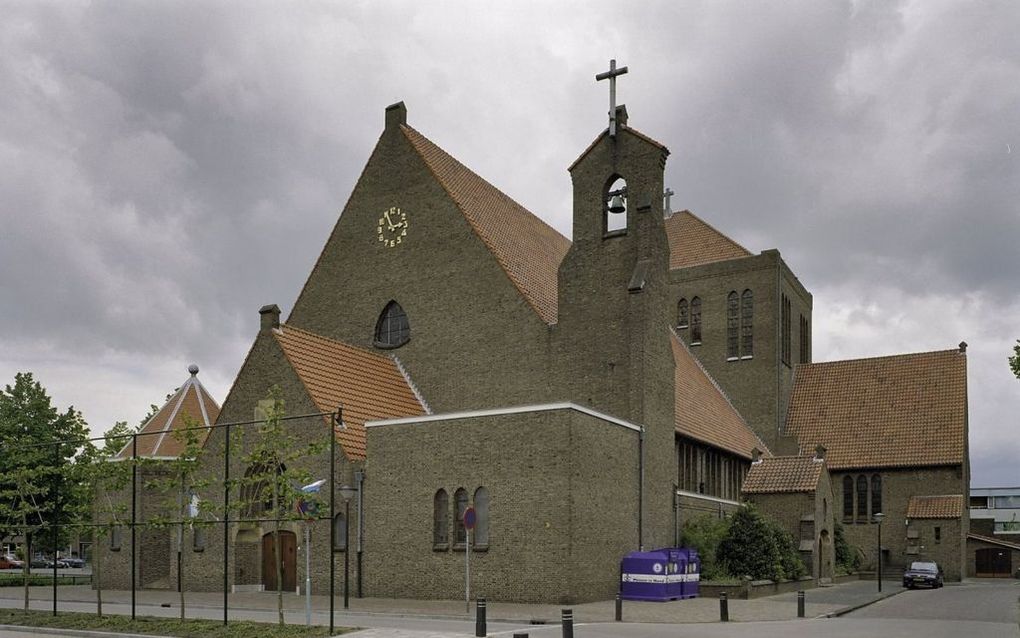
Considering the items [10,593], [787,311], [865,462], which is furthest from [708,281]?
[10,593]

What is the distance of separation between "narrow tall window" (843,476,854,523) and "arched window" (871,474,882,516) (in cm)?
101

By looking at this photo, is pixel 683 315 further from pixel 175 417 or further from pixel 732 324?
pixel 175 417

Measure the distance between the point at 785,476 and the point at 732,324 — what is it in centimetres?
1301

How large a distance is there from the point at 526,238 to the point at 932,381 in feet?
88.4

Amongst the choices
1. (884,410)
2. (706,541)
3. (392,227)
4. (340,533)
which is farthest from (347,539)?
(884,410)

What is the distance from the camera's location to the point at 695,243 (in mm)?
59031

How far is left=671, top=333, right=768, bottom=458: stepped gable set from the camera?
4241 cm

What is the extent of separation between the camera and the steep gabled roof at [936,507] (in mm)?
50906

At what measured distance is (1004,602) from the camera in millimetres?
35812

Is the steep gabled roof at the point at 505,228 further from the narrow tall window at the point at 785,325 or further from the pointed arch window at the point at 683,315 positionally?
the narrow tall window at the point at 785,325

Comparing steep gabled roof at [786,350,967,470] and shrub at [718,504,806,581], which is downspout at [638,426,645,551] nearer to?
shrub at [718,504,806,581]

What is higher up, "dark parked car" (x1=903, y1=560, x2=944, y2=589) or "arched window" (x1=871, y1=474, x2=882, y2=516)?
"arched window" (x1=871, y1=474, x2=882, y2=516)

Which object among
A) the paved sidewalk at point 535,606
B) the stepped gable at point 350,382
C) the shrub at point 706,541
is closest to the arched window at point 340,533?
the paved sidewalk at point 535,606

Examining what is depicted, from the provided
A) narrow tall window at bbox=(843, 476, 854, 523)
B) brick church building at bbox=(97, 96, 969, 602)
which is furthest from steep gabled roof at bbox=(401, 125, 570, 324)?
narrow tall window at bbox=(843, 476, 854, 523)
